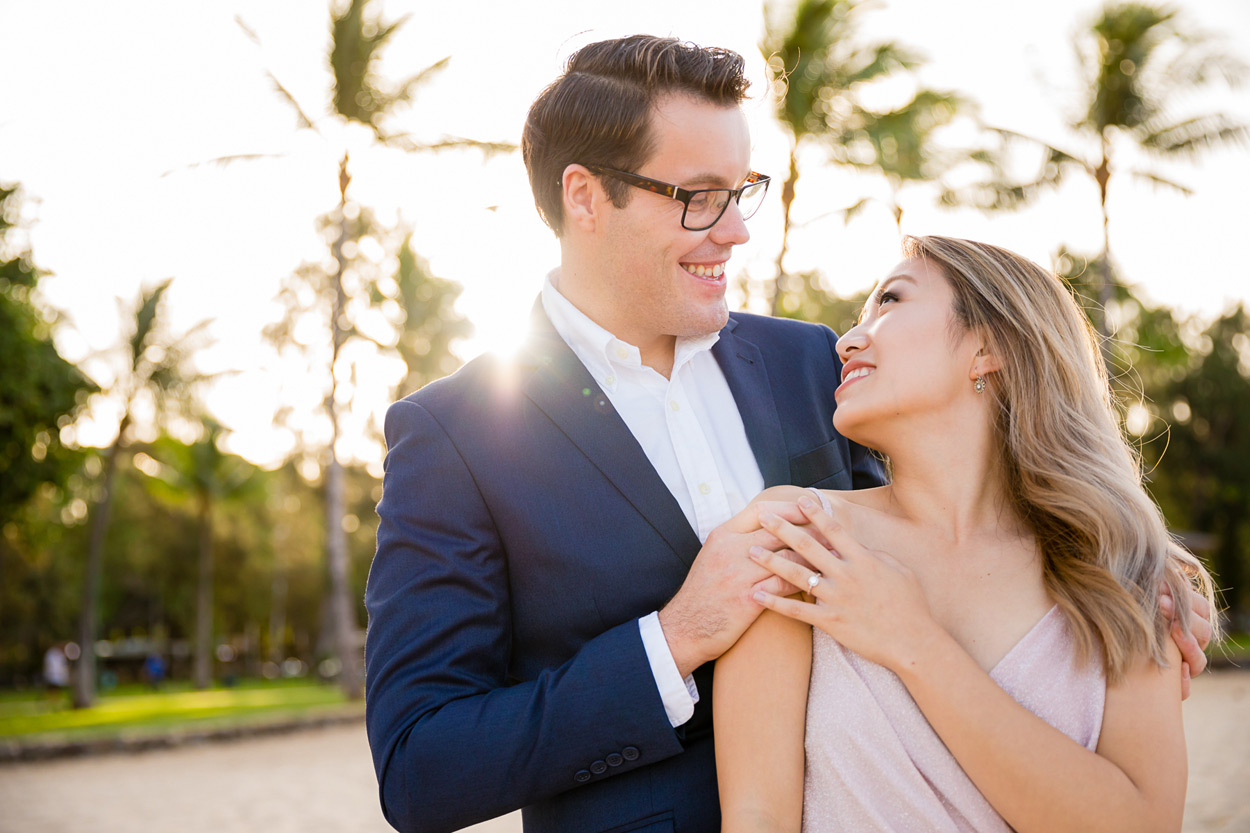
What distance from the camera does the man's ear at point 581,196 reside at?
112 inches

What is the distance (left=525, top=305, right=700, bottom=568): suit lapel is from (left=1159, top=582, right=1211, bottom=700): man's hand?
111 cm

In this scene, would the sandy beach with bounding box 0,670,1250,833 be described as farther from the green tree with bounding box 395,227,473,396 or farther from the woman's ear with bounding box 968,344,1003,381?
the green tree with bounding box 395,227,473,396

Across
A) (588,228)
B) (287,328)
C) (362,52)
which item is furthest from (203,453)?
(588,228)

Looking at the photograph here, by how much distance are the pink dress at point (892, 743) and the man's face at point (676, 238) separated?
1032mm

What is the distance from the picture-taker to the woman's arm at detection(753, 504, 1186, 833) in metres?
1.92

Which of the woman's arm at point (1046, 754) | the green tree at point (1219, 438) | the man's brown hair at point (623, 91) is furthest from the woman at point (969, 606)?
the green tree at point (1219, 438)

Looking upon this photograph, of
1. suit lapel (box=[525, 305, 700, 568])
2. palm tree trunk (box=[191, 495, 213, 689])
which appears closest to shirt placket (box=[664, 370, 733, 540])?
suit lapel (box=[525, 305, 700, 568])

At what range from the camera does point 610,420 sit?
2.45 m

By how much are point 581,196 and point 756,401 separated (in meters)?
0.85

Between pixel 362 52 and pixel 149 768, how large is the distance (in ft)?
43.8

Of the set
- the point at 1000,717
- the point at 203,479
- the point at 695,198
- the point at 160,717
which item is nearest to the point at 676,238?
the point at 695,198

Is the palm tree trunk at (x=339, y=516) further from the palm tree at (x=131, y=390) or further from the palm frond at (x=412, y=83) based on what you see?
the palm tree at (x=131, y=390)

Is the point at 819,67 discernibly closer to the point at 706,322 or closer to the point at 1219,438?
the point at 706,322

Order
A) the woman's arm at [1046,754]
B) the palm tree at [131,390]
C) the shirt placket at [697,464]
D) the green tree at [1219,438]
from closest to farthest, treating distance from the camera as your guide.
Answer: the woman's arm at [1046,754], the shirt placket at [697,464], the palm tree at [131,390], the green tree at [1219,438]
